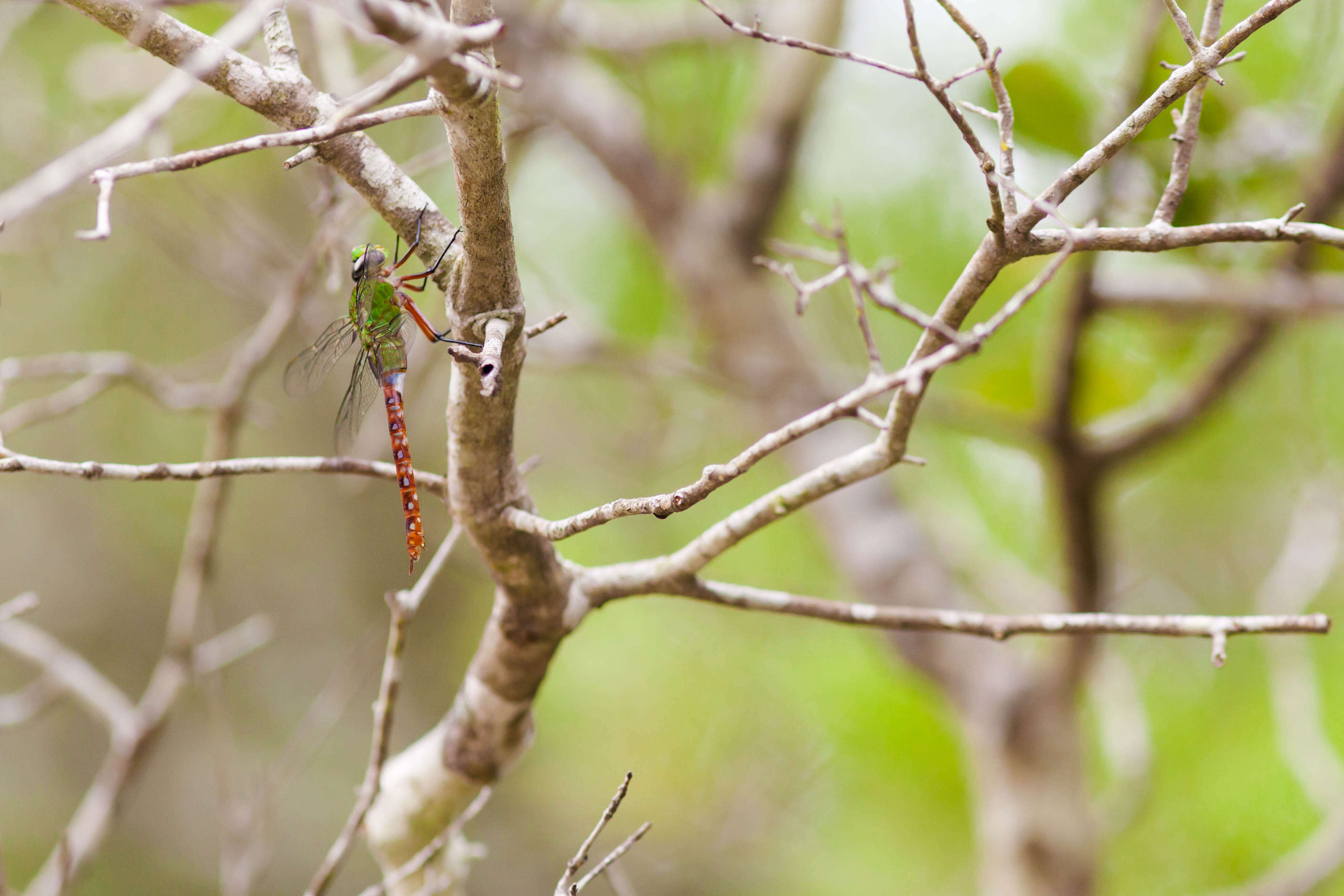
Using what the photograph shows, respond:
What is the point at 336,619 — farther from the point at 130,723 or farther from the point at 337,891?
the point at 130,723

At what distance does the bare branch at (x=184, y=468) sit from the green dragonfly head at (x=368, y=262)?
0.65ft

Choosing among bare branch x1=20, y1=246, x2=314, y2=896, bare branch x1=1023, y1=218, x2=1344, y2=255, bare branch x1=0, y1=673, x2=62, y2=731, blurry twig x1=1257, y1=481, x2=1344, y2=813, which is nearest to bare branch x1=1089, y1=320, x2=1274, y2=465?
blurry twig x1=1257, y1=481, x2=1344, y2=813

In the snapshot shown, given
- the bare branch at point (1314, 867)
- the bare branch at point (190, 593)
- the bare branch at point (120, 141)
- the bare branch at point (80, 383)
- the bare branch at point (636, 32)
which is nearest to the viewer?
the bare branch at point (120, 141)

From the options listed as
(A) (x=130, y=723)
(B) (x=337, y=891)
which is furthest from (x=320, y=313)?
(B) (x=337, y=891)

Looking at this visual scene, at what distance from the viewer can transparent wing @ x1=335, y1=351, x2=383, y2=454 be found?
786mm

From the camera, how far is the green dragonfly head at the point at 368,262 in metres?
0.70

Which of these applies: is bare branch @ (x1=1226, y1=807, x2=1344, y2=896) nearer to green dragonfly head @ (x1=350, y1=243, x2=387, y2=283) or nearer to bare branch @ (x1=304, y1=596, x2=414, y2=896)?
bare branch @ (x1=304, y1=596, x2=414, y2=896)

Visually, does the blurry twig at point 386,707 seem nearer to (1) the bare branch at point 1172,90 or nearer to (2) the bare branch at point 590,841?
(2) the bare branch at point 590,841

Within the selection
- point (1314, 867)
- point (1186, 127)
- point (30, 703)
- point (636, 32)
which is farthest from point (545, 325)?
point (636, 32)

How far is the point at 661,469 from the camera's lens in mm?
1962

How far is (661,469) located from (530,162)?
84 cm

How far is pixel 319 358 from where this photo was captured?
0.85 m

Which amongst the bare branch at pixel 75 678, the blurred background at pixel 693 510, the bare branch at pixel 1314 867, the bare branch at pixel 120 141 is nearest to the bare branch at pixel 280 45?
the bare branch at pixel 120 141

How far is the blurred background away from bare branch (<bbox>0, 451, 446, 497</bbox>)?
0.51 meters
